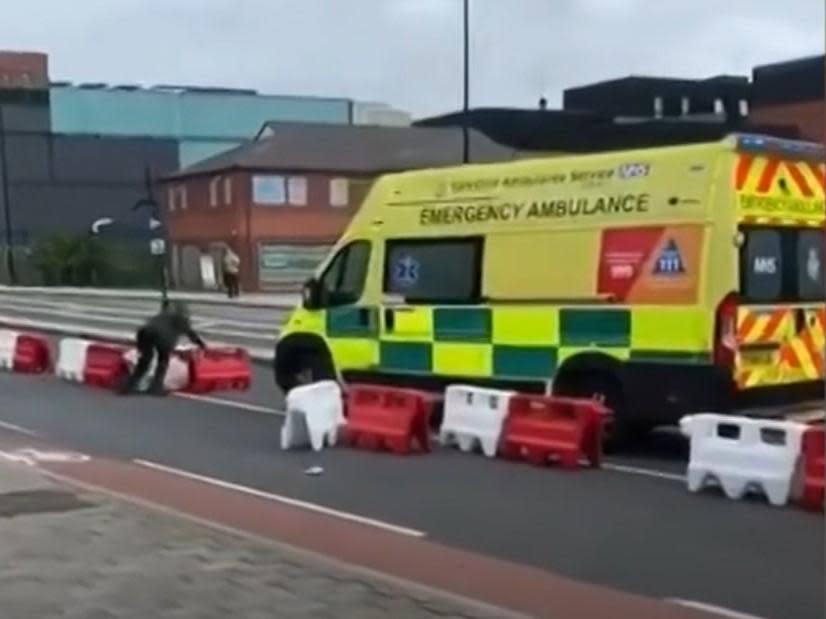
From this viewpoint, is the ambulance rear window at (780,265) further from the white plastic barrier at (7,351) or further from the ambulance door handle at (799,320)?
the white plastic barrier at (7,351)

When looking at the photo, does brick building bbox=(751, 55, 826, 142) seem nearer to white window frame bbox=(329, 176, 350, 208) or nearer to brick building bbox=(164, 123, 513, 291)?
brick building bbox=(164, 123, 513, 291)

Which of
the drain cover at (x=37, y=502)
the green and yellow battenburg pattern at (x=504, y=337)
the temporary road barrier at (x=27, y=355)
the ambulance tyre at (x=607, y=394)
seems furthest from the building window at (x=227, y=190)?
the drain cover at (x=37, y=502)

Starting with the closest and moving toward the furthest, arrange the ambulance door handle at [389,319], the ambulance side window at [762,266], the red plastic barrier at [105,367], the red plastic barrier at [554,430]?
the red plastic barrier at [554,430] → the ambulance side window at [762,266] → the ambulance door handle at [389,319] → the red plastic barrier at [105,367]

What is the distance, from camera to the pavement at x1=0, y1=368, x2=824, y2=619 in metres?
→ 8.34

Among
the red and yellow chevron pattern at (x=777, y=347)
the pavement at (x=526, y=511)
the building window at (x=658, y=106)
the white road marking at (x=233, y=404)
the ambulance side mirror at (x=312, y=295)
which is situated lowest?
the pavement at (x=526, y=511)

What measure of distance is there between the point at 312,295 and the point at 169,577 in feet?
30.6

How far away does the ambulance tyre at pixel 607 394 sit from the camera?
1373cm

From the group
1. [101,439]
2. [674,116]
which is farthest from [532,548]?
[674,116]

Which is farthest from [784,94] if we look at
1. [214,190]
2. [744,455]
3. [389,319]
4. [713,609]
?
[713,609]

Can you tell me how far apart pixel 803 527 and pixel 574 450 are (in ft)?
10.5

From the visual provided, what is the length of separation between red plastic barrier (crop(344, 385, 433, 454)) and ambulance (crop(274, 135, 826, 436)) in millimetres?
1077

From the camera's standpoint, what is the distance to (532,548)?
9.38 metres

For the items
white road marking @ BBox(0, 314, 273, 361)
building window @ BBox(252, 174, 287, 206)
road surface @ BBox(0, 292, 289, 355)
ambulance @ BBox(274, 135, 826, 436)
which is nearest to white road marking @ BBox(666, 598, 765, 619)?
ambulance @ BBox(274, 135, 826, 436)

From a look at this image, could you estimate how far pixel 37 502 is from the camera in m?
10.8
